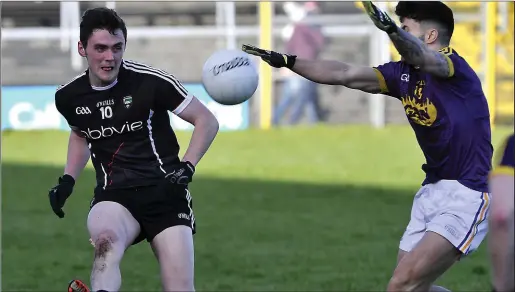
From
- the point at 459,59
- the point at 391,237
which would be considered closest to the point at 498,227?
the point at 459,59

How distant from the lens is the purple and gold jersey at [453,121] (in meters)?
6.32

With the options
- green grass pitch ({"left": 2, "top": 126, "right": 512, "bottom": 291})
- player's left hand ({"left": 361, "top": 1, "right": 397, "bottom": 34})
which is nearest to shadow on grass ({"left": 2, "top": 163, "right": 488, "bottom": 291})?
green grass pitch ({"left": 2, "top": 126, "right": 512, "bottom": 291})

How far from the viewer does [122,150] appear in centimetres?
658

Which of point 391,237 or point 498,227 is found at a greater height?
point 498,227

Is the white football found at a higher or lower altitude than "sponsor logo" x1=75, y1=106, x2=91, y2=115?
higher

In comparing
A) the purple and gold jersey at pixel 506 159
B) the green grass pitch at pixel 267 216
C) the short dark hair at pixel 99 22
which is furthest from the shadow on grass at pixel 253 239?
the purple and gold jersey at pixel 506 159

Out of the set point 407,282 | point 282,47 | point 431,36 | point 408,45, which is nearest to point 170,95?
point 408,45

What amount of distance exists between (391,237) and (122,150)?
5.86m

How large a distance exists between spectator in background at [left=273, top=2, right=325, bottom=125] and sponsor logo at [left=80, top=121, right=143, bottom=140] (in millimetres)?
16241

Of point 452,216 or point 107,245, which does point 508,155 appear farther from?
point 107,245

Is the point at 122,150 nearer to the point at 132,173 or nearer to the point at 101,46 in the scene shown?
the point at 132,173

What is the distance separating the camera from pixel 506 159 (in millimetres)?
5242

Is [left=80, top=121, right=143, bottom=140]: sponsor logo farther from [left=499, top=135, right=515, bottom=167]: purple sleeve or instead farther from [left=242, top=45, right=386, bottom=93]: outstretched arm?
[left=499, top=135, right=515, bottom=167]: purple sleeve

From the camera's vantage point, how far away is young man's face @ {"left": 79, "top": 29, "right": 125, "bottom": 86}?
6387 mm
